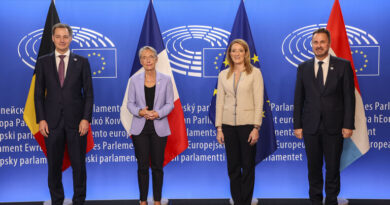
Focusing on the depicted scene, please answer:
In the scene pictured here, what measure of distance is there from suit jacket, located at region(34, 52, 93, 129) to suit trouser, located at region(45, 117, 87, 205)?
7 cm

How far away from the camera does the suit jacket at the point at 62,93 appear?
3.24 m

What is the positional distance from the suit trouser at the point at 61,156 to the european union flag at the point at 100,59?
1085 mm

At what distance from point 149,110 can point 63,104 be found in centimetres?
77

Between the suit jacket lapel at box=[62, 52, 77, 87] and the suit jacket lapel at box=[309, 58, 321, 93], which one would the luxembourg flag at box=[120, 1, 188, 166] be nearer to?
the suit jacket lapel at box=[62, 52, 77, 87]

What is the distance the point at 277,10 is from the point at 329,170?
197 centimetres

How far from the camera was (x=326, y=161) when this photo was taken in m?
3.29

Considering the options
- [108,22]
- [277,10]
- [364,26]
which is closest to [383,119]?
[364,26]

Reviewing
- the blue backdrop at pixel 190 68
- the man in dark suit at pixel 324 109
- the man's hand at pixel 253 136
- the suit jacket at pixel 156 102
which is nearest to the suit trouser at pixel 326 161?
the man in dark suit at pixel 324 109

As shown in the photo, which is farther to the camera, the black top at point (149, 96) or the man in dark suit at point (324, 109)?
the black top at point (149, 96)

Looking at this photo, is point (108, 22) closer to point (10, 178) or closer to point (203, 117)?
point (203, 117)

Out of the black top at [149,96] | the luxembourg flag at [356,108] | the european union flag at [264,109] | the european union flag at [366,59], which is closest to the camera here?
the black top at [149,96]

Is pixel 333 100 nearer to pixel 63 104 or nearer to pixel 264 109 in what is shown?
pixel 264 109

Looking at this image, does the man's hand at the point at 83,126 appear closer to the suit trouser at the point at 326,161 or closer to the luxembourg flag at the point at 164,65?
the luxembourg flag at the point at 164,65

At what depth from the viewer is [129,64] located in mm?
4254
